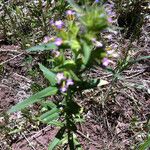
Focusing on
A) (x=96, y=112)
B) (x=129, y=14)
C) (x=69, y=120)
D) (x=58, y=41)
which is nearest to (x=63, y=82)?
(x=58, y=41)

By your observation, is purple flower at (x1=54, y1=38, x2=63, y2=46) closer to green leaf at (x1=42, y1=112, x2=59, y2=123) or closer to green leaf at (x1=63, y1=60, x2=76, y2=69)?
green leaf at (x1=63, y1=60, x2=76, y2=69)

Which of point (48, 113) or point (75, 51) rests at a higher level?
point (75, 51)

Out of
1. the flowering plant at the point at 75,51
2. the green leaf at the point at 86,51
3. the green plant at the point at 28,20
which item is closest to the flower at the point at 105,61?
the flowering plant at the point at 75,51

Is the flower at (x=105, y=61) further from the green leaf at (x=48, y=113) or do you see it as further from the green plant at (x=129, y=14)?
the green plant at (x=129, y=14)

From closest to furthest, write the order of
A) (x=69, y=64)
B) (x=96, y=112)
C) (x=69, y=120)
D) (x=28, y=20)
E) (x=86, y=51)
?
(x=86, y=51), (x=69, y=64), (x=69, y=120), (x=96, y=112), (x=28, y=20)

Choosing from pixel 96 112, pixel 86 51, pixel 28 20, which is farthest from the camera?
pixel 28 20

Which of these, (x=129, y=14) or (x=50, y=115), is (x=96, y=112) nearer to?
(x=50, y=115)

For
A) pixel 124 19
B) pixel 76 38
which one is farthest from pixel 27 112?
pixel 124 19

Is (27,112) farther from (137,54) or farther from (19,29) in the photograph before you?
(137,54)

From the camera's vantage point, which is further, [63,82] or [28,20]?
[28,20]

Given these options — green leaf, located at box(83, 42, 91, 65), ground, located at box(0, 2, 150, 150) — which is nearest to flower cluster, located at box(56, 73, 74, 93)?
green leaf, located at box(83, 42, 91, 65)

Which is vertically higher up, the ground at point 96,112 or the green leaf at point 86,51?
the green leaf at point 86,51
